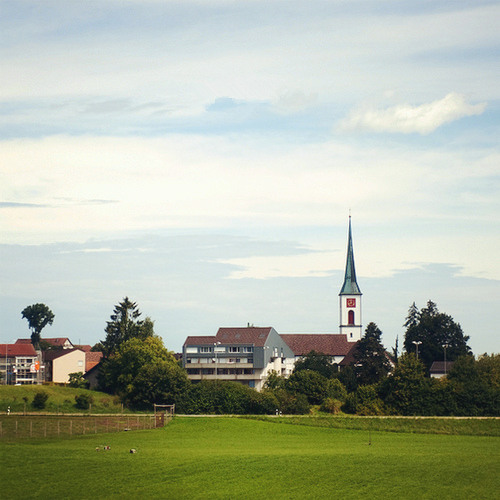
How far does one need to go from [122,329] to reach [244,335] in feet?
73.9

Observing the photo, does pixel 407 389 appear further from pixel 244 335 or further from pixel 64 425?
pixel 64 425

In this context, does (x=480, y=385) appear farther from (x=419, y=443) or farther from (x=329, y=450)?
(x=329, y=450)

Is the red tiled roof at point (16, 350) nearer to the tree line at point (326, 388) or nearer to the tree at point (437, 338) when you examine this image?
the tree line at point (326, 388)

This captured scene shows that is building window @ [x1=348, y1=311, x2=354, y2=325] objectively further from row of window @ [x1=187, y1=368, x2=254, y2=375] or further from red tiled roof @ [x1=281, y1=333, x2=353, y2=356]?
row of window @ [x1=187, y1=368, x2=254, y2=375]

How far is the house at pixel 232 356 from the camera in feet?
443

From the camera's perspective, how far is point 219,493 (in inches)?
1433

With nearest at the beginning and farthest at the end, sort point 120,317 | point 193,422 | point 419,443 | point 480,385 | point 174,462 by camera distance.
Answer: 1. point 174,462
2. point 419,443
3. point 193,422
4. point 480,385
5. point 120,317

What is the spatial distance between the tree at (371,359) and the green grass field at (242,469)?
5339 centimetres

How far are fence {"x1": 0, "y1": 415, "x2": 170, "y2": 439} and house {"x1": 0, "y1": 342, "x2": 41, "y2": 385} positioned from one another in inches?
2436

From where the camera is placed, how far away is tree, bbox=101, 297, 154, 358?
138 metres

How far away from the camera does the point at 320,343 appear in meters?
186

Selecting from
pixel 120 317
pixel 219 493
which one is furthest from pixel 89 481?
pixel 120 317

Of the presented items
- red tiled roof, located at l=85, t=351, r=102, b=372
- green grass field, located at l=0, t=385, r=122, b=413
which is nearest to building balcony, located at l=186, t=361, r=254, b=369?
green grass field, located at l=0, t=385, r=122, b=413

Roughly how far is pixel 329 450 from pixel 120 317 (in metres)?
88.3
